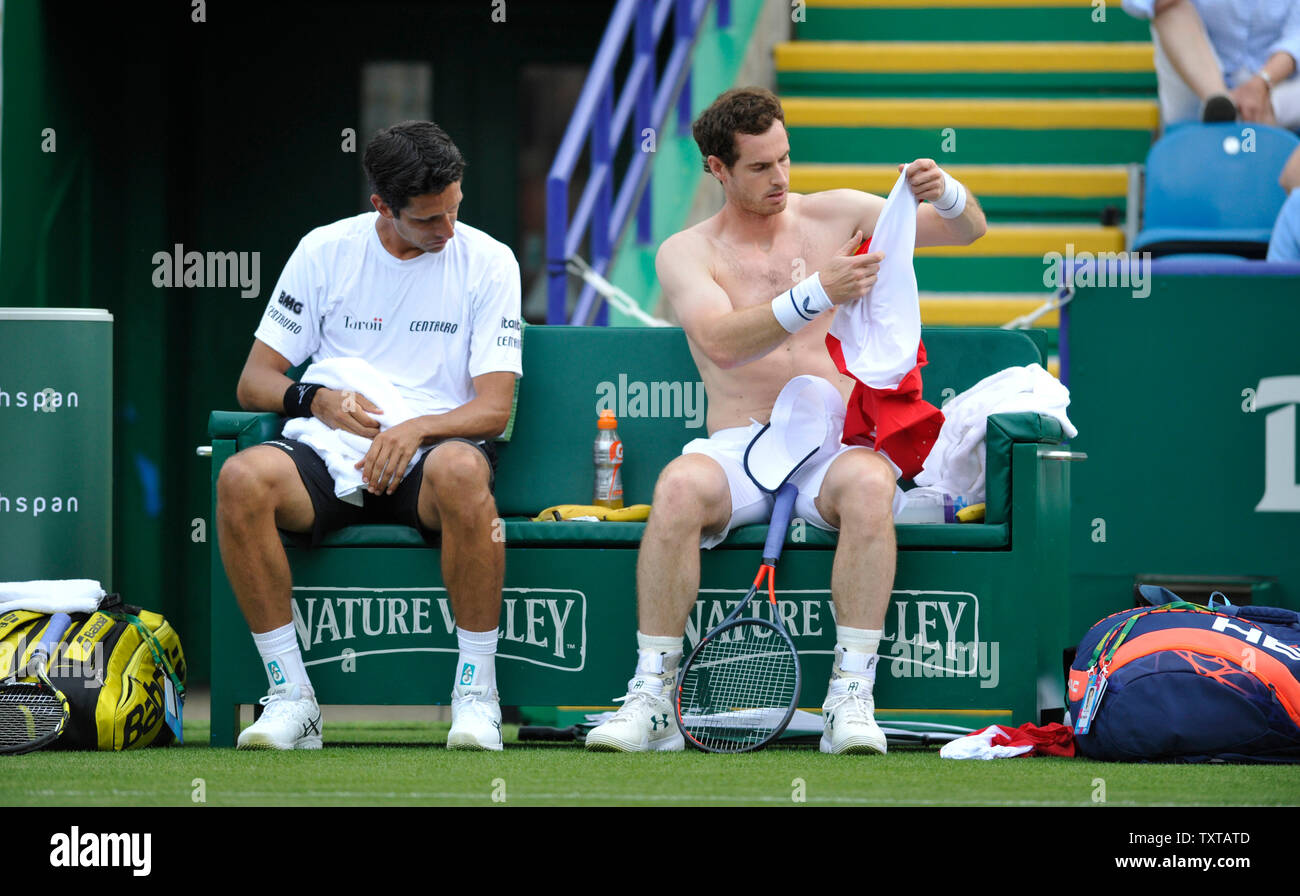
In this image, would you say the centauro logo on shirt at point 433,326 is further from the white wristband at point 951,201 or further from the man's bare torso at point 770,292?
the white wristband at point 951,201

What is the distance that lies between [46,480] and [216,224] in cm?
360

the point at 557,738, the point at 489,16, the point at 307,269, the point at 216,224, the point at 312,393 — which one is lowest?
the point at 557,738

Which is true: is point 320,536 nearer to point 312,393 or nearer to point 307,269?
point 312,393

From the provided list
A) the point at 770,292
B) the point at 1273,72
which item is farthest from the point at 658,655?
the point at 1273,72

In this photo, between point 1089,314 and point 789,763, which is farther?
point 1089,314

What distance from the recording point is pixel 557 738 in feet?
16.1

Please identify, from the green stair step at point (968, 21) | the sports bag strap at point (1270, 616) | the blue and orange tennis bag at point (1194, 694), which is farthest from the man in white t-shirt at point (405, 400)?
the green stair step at point (968, 21)

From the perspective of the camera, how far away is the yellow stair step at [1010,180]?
7094mm

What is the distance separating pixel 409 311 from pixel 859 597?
4.61ft

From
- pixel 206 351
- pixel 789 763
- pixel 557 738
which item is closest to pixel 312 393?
pixel 557 738

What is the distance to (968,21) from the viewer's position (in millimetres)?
8008

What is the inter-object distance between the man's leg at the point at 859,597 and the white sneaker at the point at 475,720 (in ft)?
2.59

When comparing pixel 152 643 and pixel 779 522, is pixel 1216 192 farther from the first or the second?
pixel 152 643
